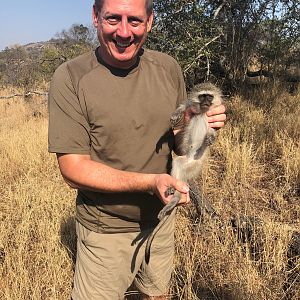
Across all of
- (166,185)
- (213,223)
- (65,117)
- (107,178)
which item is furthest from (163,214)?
(213,223)

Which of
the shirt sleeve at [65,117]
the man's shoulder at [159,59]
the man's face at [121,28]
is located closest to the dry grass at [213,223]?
the shirt sleeve at [65,117]

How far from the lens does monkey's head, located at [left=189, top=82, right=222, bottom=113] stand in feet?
8.48

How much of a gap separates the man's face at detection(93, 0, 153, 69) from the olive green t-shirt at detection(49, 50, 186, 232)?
12cm

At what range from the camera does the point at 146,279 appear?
2.73 m

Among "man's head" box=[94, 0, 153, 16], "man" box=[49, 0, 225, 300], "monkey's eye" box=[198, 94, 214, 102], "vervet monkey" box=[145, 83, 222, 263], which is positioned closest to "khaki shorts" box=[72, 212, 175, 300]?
"man" box=[49, 0, 225, 300]

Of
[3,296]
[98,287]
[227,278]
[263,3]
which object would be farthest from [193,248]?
[263,3]

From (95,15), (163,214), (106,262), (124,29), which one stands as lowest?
(106,262)

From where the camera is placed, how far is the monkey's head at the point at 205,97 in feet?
8.48

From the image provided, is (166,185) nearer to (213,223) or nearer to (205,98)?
(205,98)

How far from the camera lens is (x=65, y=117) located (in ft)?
7.15

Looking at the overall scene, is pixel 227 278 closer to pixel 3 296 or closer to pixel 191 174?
pixel 191 174

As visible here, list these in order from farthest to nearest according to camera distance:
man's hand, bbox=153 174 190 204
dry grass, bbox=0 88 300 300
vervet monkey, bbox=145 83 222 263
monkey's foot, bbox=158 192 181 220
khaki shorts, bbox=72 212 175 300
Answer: dry grass, bbox=0 88 300 300, vervet monkey, bbox=145 83 222 263, khaki shorts, bbox=72 212 175 300, monkey's foot, bbox=158 192 181 220, man's hand, bbox=153 174 190 204

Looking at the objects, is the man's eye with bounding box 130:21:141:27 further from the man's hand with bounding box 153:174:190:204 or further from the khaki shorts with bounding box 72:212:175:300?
the khaki shorts with bounding box 72:212:175:300

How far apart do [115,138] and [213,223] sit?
5.80 ft
